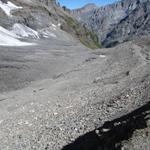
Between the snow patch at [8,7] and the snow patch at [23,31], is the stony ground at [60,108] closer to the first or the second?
the snow patch at [23,31]

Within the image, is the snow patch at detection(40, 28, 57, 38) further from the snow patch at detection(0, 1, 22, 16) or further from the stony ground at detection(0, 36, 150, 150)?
the stony ground at detection(0, 36, 150, 150)

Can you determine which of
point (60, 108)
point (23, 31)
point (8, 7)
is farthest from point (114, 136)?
point (8, 7)

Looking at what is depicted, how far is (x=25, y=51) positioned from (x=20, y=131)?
38.9 m

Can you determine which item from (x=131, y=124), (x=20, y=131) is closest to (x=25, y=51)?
(x=20, y=131)

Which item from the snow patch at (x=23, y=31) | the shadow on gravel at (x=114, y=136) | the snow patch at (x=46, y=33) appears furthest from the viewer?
the snow patch at (x=46, y=33)

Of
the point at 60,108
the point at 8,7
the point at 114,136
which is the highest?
the point at 114,136

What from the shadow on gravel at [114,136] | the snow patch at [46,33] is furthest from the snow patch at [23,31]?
the shadow on gravel at [114,136]

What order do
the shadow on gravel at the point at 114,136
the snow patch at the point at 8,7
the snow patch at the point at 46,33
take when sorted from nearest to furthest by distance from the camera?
the shadow on gravel at the point at 114,136, the snow patch at the point at 46,33, the snow patch at the point at 8,7

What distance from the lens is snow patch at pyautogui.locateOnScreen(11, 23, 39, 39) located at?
82.0m

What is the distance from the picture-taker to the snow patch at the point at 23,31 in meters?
82.0

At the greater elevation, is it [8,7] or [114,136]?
[114,136]

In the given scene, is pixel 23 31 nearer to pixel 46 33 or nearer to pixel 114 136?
pixel 46 33

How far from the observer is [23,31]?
84.4 m

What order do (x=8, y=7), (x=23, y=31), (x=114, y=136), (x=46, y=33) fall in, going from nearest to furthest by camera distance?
(x=114, y=136) → (x=23, y=31) → (x=46, y=33) → (x=8, y=7)
